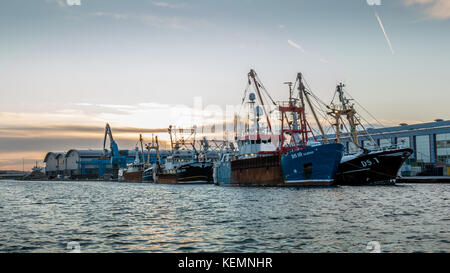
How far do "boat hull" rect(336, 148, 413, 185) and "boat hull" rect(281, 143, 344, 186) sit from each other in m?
12.4

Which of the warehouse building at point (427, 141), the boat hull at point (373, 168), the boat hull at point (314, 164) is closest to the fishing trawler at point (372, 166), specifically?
the boat hull at point (373, 168)

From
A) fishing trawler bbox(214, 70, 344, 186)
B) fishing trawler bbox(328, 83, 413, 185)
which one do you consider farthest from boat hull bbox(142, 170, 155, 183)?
fishing trawler bbox(328, 83, 413, 185)

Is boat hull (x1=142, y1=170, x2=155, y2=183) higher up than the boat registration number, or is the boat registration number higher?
the boat registration number

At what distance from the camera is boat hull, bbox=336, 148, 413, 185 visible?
7962 centimetres

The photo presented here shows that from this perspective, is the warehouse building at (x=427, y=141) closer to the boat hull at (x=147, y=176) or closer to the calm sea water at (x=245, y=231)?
the boat hull at (x=147, y=176)

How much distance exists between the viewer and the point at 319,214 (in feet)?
109

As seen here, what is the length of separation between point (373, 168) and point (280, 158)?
18550 millimetres

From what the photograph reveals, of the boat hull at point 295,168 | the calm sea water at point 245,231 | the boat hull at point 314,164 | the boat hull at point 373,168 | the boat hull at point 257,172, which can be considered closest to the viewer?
the calm sea water at point 245,231

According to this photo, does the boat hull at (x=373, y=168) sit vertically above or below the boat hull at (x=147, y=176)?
above

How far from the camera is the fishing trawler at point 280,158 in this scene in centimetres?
7131

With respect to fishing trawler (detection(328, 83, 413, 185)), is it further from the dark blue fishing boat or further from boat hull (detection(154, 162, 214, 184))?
boat hull (detection(154, 162, 214, 184))
